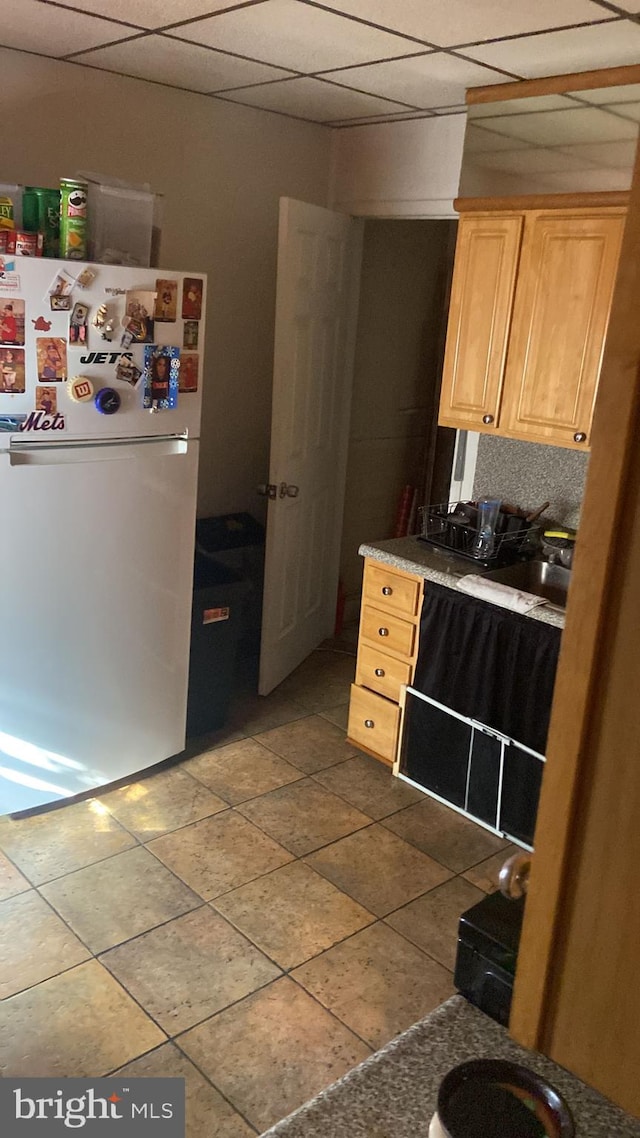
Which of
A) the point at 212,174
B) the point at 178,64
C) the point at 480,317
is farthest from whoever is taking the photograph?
the point at 212,174

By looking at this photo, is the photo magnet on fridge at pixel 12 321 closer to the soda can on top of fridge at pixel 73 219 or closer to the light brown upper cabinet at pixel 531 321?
the soda can on top of fridge at pixel 73 219

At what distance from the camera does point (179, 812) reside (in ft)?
Answer: 10.0

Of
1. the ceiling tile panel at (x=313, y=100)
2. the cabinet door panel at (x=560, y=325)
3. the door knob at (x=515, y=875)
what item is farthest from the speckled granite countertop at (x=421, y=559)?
the door knob at (x=515, y=875)

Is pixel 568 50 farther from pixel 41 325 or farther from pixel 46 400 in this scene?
pixel 46 400

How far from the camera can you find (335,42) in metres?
2.58

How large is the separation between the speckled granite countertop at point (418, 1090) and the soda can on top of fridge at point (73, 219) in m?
2.35

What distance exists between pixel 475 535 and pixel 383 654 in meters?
0.56

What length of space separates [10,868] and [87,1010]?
2.19 feet

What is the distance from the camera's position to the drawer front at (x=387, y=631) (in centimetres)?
324

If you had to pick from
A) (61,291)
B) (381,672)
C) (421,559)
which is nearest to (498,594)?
(421,559)

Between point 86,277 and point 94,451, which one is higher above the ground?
point 86,277

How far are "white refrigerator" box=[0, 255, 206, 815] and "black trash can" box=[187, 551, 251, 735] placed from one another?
0.20 m

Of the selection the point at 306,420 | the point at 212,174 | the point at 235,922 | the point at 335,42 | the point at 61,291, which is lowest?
the point at 235,922

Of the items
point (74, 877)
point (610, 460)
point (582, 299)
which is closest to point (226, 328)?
point (582, 299)
